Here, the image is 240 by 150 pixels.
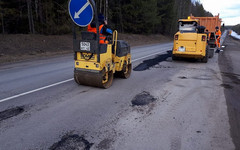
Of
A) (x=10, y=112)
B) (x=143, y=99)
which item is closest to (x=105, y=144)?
(x=143, y=99)

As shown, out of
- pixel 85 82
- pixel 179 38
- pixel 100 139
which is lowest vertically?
pixel 100 139

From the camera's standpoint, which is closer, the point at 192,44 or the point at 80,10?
the point at 80,10

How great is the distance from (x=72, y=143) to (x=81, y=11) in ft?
10.7

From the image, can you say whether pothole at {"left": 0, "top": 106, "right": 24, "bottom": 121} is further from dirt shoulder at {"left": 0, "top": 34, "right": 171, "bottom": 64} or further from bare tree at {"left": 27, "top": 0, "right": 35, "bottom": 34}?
bare tree at {"left": 27, "top": 0, "right": 35, "bottom": 34}

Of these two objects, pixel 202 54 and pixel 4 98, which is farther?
pixel 202 54

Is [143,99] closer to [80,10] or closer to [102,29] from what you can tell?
[102,29]

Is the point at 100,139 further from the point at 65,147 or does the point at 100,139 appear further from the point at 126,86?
the point at 126,86

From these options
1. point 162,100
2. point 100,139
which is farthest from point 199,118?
point 100,139

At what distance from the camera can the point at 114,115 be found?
3.98m

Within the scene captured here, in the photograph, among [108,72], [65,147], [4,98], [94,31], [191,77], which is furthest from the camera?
[191,77]

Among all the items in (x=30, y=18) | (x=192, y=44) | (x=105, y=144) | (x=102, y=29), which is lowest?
(x=105, y=144)

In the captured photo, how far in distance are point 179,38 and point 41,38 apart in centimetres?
1151

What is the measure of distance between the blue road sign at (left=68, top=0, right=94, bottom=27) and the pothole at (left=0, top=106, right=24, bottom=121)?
254cm

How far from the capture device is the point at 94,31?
532cm
